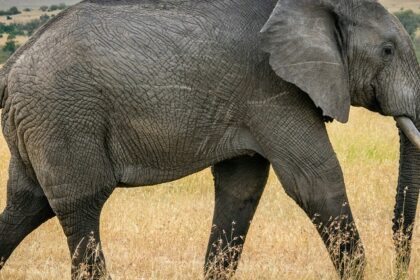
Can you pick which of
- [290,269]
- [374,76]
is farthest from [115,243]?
[374,76]

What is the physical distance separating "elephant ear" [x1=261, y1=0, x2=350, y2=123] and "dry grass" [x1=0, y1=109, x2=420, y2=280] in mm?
1439

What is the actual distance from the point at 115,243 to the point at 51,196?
2.56 metres

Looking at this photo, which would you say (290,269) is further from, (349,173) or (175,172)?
(349,173)

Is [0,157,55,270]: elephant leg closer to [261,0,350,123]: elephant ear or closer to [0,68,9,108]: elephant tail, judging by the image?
[0,68,9,108]: elephant tail

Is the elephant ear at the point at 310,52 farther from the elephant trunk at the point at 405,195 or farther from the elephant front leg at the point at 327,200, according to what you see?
the elephant trunk at the point at 405,195

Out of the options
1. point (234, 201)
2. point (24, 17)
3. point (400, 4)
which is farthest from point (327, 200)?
point (24, 17)

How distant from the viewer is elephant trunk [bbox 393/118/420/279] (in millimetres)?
7027

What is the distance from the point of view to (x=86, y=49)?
6.59 metres

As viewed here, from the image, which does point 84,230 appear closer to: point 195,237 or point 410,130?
point 410,130

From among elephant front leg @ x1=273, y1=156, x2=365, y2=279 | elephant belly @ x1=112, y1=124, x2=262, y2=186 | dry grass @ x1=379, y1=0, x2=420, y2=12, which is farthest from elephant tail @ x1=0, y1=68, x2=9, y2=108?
dry grass @ x1=379, y1=0, x2=420, y2=12

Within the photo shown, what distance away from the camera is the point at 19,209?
7.11 m

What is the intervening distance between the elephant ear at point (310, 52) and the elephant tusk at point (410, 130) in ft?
1.24

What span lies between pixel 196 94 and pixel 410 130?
1.36 meters

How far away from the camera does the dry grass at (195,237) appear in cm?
809
